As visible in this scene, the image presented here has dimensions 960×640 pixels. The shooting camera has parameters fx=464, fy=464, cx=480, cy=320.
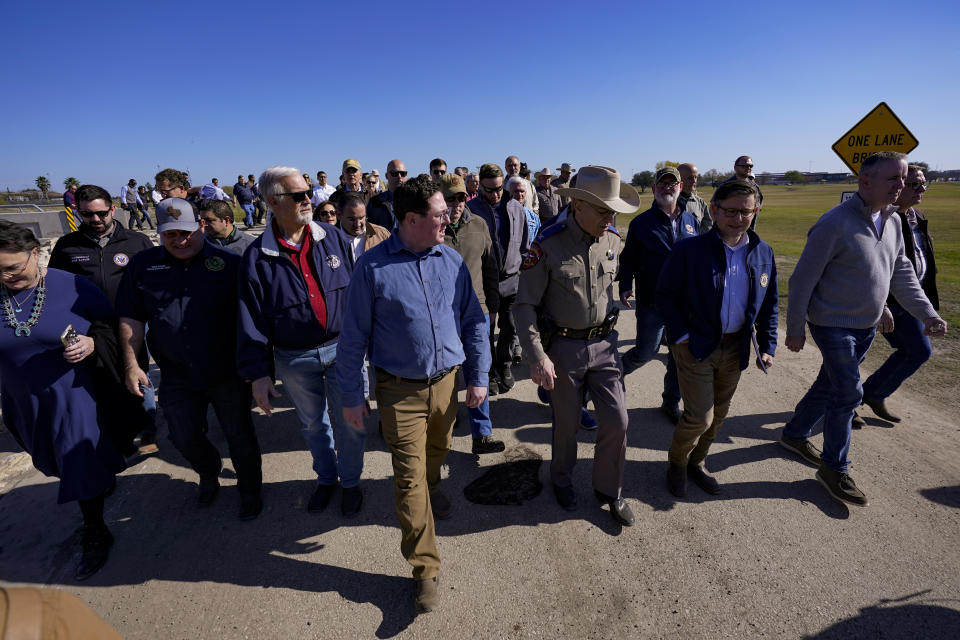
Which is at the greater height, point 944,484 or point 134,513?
point 944,484

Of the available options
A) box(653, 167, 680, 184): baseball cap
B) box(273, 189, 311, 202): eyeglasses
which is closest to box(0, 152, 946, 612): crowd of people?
box(273, 189, 311, 202): eyeglasses

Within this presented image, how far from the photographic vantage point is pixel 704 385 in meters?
3.20

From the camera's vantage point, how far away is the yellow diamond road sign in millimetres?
5727

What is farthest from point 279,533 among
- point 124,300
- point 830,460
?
point 830,460

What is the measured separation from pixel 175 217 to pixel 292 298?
0.89 metres

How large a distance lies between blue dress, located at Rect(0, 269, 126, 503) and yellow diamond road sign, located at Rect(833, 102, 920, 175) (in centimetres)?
773

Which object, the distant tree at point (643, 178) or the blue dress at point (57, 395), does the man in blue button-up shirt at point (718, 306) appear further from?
the distant tree at point (643, 178)

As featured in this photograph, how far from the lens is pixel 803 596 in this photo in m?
2.61

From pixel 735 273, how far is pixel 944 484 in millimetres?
2340

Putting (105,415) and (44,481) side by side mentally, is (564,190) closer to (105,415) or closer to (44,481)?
(105,415)

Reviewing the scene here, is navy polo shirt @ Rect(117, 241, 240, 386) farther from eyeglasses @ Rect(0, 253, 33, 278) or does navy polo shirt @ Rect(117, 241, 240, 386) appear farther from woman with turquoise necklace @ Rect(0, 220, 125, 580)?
eyeglasses @ Rect(0, 253, 33, 278)

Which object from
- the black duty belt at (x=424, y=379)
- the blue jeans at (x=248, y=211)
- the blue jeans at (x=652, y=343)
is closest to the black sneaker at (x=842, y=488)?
the blue jeans at (x=652, y=343)

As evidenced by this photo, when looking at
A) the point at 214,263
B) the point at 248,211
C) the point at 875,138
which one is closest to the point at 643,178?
the point at 248,211

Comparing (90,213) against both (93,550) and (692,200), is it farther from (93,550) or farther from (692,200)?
(692,200)
